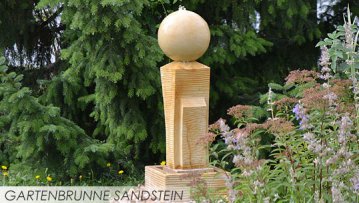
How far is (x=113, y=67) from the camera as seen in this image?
17.4 ft

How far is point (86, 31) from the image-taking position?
16.9ft

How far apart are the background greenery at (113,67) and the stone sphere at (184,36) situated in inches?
54.3

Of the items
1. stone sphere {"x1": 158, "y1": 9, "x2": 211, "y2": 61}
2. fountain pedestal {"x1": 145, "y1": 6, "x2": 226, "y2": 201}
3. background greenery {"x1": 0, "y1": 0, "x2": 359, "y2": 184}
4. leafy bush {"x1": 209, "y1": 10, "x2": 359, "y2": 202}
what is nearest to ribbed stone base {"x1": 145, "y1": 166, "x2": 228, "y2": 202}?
fountain pedestal {"x1": 145, "y1": 6, "x2": 226, "y2": 201}

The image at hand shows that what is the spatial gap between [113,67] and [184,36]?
69.4 inches

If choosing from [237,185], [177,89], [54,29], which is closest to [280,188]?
[237,185]

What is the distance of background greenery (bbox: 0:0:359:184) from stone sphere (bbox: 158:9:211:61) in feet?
4.52

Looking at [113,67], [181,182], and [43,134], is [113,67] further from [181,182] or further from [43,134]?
[181,182]

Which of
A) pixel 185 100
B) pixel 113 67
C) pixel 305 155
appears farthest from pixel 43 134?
pixel 305 155

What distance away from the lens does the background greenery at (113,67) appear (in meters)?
5.34

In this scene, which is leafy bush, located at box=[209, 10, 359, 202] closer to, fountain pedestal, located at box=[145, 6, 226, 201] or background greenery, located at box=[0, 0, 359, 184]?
fountain pedestal, located at box=[145, 6, 226, 201]

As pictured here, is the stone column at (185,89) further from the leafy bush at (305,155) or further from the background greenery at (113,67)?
the background greenery at (113,67)

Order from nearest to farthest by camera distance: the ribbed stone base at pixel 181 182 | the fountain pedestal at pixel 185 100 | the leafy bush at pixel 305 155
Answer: the leafy bush at pixel 305 155 → the ribbed stone base at pixel 181 182 → the fountain pedestal at pixel 185 100

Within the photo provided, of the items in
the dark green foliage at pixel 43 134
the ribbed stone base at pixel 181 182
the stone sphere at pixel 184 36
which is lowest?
the ribbed stone base at pixel 181 182

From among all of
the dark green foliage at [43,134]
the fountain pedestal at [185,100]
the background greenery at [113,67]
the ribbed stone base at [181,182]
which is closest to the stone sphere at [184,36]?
the fountain pedestal at [185,100]
